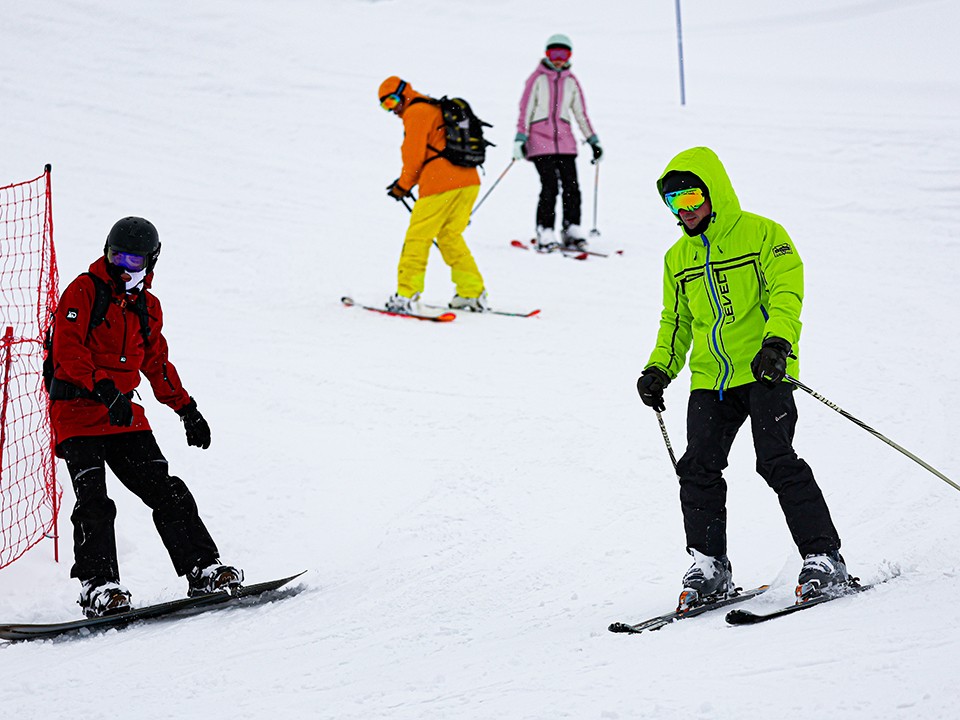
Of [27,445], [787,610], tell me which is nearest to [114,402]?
[27,445]

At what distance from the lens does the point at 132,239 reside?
450 centimetres

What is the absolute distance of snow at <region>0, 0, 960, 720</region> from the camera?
3.43 meters

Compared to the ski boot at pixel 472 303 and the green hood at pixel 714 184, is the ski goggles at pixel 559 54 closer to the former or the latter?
the ski boot at pixel 472 303

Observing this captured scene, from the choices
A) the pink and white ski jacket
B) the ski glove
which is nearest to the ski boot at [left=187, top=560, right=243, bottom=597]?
the pink and white ski jacket

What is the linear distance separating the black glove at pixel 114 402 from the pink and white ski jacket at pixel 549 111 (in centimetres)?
663

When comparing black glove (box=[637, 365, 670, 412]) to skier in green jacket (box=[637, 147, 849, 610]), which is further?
black glove (box=[637, 365, 670, 412])

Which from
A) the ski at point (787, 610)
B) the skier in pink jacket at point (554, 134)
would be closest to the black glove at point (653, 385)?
the ski at point (787, 610)

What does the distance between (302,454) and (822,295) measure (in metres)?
4.72

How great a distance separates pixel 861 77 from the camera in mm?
15602

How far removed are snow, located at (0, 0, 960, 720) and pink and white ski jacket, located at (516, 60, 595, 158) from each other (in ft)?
→ 3.57

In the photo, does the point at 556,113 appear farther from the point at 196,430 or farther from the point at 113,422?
the point at 113,422

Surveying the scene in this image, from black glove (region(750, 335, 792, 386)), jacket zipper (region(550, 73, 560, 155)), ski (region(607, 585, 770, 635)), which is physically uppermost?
jacket zipper (region(550, 73, 560, 155))

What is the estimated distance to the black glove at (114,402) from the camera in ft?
14.5

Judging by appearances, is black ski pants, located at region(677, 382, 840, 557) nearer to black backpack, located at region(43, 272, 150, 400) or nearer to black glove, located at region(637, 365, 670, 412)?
black glove, located at region(637, 365, 670, 412)
